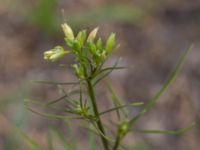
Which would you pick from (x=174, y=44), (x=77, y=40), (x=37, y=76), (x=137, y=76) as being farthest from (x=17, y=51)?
(x=77, y=40)

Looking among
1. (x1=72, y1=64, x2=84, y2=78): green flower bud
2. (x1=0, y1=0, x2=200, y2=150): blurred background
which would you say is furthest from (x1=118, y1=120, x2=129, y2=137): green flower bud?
(x1=0, y1=0, x2=200, y2=150): blurred background

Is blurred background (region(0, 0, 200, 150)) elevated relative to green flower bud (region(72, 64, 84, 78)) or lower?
elevated

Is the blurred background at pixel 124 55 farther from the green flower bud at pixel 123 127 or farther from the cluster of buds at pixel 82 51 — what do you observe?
the cluster of buds at pixel 82 51

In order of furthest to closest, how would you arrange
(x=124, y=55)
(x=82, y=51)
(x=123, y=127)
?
(x=124, y=55), (x=123, y=127), (x=82, y=51)

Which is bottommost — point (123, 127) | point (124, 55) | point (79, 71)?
point (123, 127)

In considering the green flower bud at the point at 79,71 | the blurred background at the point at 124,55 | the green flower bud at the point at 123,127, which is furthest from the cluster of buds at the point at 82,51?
the blurred background at the point at 124,55

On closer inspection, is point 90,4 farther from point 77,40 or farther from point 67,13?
point 77,40

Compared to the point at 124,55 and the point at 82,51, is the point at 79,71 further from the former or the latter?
the point at 124,55

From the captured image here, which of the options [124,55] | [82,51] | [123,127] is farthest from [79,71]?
[124,55]

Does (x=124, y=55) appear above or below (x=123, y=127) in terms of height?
above

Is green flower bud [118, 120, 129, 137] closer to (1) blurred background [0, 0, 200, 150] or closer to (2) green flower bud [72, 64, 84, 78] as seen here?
(2) green flower bud [72, 64, 84, 78]
